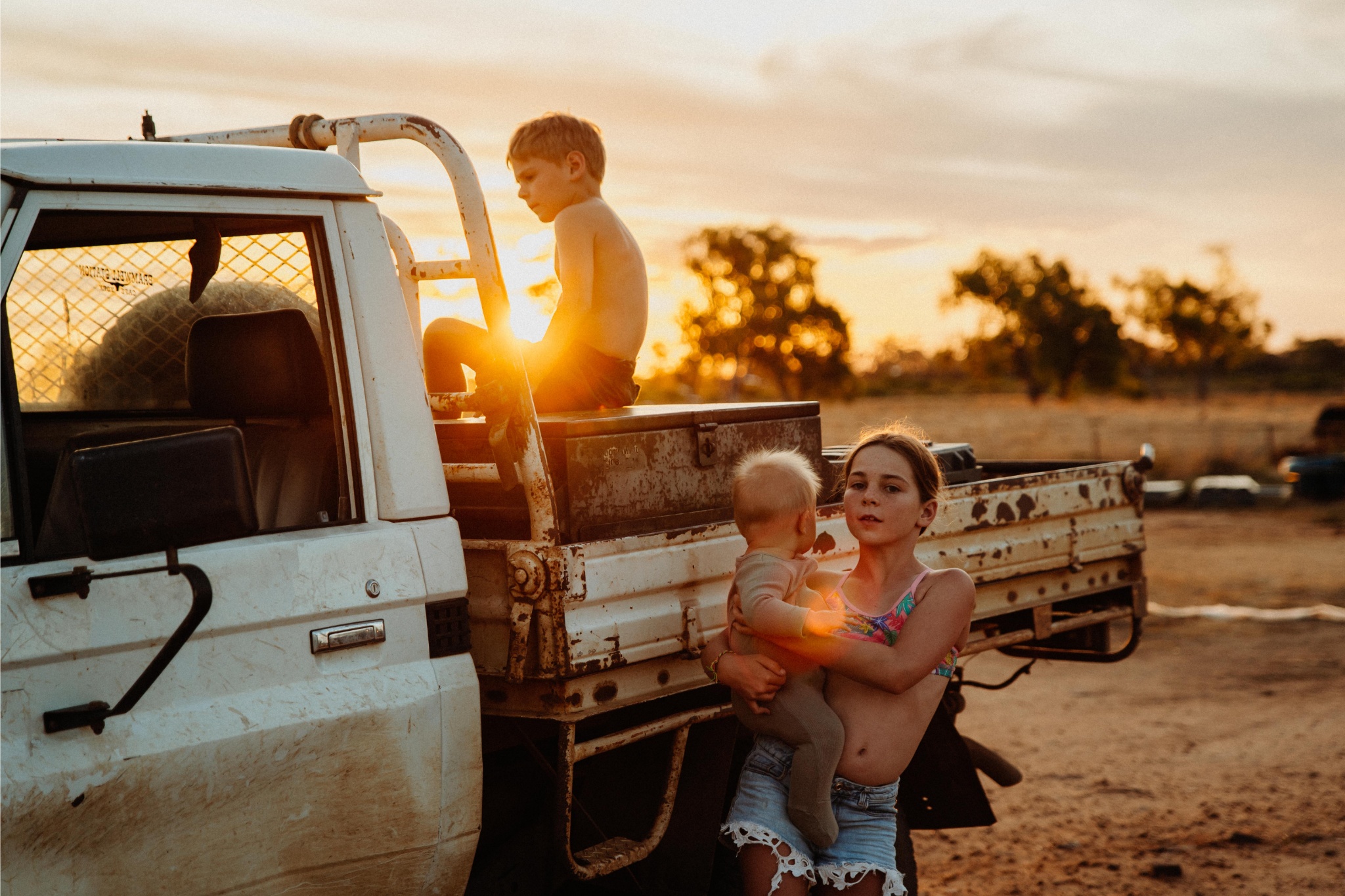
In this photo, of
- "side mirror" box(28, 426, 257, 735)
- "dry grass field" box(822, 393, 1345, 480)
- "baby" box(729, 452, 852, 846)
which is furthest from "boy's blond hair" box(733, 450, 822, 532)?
"dry grass field" box(822, 393, 1345, 480)

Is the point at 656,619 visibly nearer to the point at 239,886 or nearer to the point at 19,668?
the point at 239,886

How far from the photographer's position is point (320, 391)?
2705 millimetres

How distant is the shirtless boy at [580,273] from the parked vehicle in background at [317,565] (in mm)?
254

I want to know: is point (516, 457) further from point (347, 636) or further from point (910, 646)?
point (910, 646)

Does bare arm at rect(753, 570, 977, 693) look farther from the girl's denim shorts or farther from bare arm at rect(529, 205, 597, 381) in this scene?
bare arm at rect(529, 205, 597, 381)

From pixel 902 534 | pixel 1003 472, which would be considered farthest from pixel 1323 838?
pixel 902 534

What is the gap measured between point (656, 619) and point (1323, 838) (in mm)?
3307

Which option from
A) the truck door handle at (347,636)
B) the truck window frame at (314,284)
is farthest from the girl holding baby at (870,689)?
the truck window frame at (314,284)

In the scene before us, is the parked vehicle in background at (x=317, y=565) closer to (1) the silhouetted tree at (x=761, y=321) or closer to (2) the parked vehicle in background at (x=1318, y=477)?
(2) the parked vehicle in background at (x=1318, y=477)

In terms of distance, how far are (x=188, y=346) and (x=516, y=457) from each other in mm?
791

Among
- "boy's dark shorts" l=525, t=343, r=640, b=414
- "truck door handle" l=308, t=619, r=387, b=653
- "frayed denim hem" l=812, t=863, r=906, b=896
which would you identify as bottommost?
"frayed denim hem" l=812, t=863, r=906, b=896

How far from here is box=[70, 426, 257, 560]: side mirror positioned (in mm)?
1833

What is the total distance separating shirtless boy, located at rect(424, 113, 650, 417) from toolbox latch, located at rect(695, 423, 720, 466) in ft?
1.31

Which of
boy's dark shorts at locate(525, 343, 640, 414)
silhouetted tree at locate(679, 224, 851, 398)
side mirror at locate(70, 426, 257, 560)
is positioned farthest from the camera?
silhouetted tree at locate(679, 224, 851, 398)
